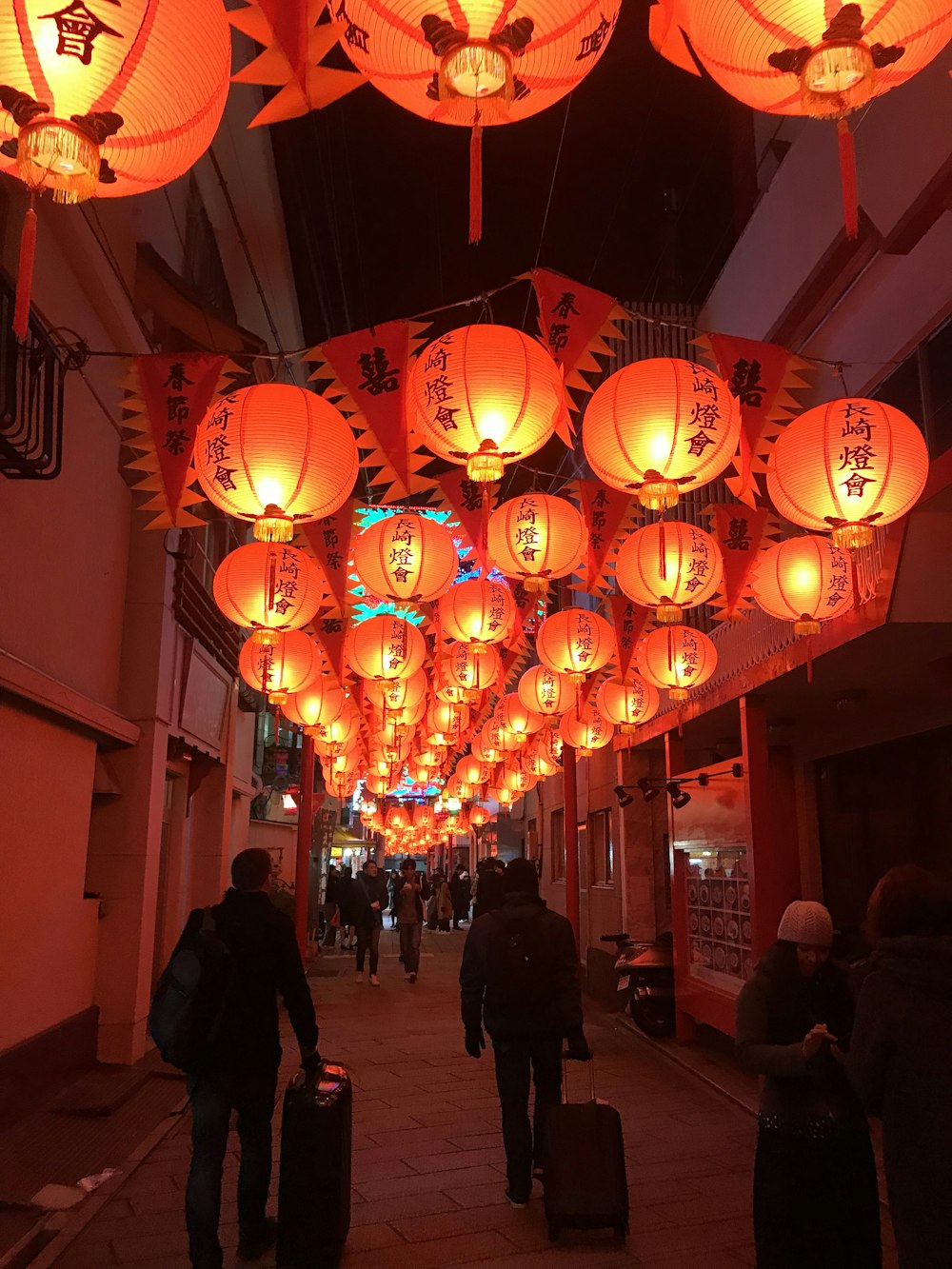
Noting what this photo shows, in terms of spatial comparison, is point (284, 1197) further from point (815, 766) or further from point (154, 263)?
point (815, 766)

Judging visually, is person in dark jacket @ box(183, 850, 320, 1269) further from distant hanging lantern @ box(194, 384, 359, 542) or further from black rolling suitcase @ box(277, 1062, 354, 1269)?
distant hanging lantern @ box(194, 384, 359, 542)

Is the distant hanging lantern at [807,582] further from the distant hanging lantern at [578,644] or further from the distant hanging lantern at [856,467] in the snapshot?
the distant hanging lantern at [578,644]

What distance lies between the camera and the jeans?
17.3 metres

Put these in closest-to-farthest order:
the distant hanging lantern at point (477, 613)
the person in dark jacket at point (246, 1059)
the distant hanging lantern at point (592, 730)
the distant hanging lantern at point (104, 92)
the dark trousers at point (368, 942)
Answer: the distant hanging lantern at point (104, 92), the person in dark jacket at point (246, 1059), the distant hanging lantern at point (477, 613), the distant hanging lantern at point (592, 730), the dark trousers at point (368, 942)

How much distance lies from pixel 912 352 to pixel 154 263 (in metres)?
7.94

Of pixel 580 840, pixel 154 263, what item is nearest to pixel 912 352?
pixel 154 263

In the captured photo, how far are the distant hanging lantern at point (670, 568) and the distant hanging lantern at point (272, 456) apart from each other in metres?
2.84

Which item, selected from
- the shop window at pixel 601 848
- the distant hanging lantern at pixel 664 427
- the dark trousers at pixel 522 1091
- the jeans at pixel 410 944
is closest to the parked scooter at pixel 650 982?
the shop window at pixel 601 848

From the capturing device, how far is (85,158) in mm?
2674

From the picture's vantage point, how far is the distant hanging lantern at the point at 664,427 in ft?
17.9

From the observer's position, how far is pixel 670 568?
7.30 m

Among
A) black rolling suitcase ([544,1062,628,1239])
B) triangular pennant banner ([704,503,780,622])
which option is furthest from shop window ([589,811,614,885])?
black rolling suitcase ([544,1062,628,1239])

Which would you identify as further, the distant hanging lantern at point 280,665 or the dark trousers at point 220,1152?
the distant hanging lantern at point 280,665

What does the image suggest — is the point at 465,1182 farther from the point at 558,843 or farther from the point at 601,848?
the point at 558,843
